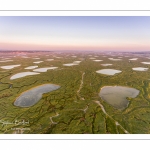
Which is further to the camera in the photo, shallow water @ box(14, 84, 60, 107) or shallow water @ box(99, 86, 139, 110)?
shallow water @ box(14, 84, 60, 107)

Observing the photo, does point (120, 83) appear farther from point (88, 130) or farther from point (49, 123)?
point (49, 123)

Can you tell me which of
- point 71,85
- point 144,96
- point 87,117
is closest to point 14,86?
point 71,85

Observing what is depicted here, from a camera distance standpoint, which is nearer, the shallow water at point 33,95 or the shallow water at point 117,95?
the shallow water at point 117,95

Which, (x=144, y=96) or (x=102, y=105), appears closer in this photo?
(x=102, y=105)

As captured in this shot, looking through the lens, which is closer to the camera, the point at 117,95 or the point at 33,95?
the point at 117,95
